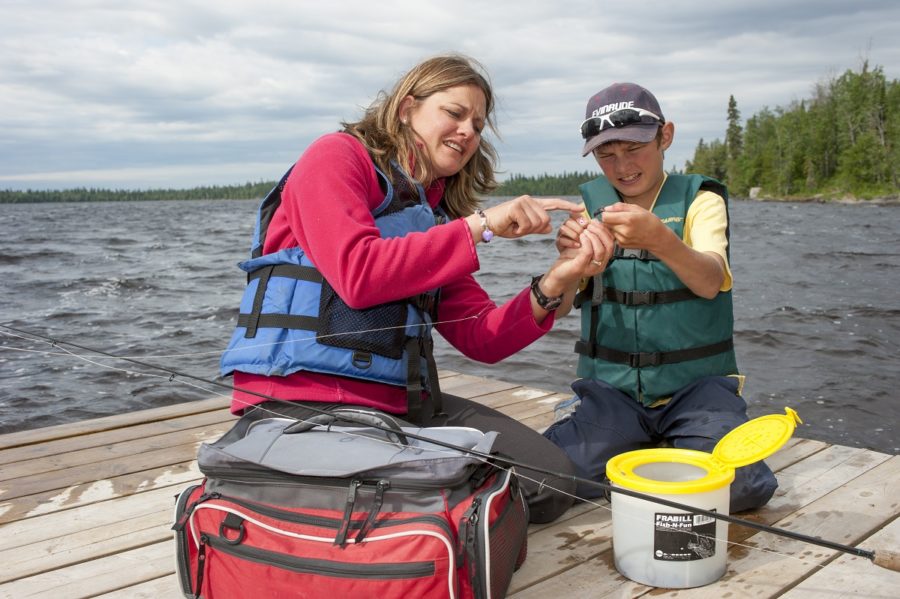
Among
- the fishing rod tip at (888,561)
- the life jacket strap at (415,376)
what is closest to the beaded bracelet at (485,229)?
the life jacket strap at (415,376)

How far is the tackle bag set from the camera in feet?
6.83

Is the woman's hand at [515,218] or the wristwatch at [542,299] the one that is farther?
the wristwatch at [542,299]

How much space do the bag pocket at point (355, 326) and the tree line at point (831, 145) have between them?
66.3m

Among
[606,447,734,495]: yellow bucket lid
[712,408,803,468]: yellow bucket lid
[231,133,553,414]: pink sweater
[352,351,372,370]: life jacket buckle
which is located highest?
[231,133,553,414]: pink sweater

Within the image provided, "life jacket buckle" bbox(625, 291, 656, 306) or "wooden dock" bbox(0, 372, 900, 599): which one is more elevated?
"life jacket buckle" bbox(625, 291, 656, 306)

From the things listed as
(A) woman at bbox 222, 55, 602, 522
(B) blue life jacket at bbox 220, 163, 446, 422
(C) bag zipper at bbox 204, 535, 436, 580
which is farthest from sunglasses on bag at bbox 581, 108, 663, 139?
(C) bag zipper at bbox 204, 535, 436, 580

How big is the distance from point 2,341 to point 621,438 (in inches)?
419

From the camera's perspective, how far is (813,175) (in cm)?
7244

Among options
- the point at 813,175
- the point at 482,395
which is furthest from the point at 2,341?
the point at 813,175

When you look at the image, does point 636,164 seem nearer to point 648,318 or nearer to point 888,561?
point 648,318

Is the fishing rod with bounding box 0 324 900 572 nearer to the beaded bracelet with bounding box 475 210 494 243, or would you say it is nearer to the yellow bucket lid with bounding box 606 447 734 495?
the yellow bucket lid with bounding box 606 447 734 495

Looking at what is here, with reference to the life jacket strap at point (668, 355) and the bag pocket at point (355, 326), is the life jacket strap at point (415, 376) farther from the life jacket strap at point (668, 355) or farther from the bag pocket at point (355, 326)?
the life jacket strap at point (668, 355)

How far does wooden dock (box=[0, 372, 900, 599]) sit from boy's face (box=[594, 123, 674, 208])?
1342 millimetres

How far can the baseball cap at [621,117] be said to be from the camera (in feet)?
10.8
